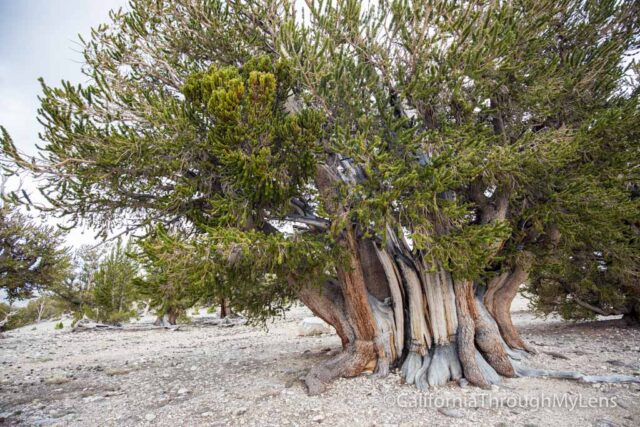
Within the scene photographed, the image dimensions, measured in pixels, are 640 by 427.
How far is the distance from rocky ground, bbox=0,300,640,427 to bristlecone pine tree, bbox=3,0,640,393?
23.0 inches

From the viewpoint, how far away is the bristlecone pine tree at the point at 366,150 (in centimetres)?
487

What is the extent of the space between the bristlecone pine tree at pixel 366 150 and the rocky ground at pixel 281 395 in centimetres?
58

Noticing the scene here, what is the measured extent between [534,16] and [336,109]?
152 inches

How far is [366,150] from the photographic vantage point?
471 cm

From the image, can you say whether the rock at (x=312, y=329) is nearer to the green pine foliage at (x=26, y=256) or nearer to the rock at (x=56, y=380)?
the rock at (x=56, y=380)

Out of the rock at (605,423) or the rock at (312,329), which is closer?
the rock at (605,423)

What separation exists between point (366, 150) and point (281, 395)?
13.3ft

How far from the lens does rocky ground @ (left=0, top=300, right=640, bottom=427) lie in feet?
14.1

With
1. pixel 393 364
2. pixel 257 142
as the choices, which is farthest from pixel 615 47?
pixel 393 364

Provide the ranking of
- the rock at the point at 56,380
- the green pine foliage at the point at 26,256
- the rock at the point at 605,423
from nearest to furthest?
the rock at the point at 605,423
the rock at the point at 56,380
the green pine foliage at the point at 26,256

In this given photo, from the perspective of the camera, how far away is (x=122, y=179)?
18.3 feet

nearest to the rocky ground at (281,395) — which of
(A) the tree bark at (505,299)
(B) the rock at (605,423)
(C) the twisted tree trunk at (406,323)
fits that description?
(B) the rock at (605,423)

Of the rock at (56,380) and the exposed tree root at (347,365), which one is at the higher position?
the exposed tree root at (347,365)

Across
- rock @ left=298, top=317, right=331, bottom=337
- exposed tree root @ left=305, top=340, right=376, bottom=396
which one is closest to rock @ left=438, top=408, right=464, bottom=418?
A: exposed tree root @ left=305, top=340, right=376, bottom=396
